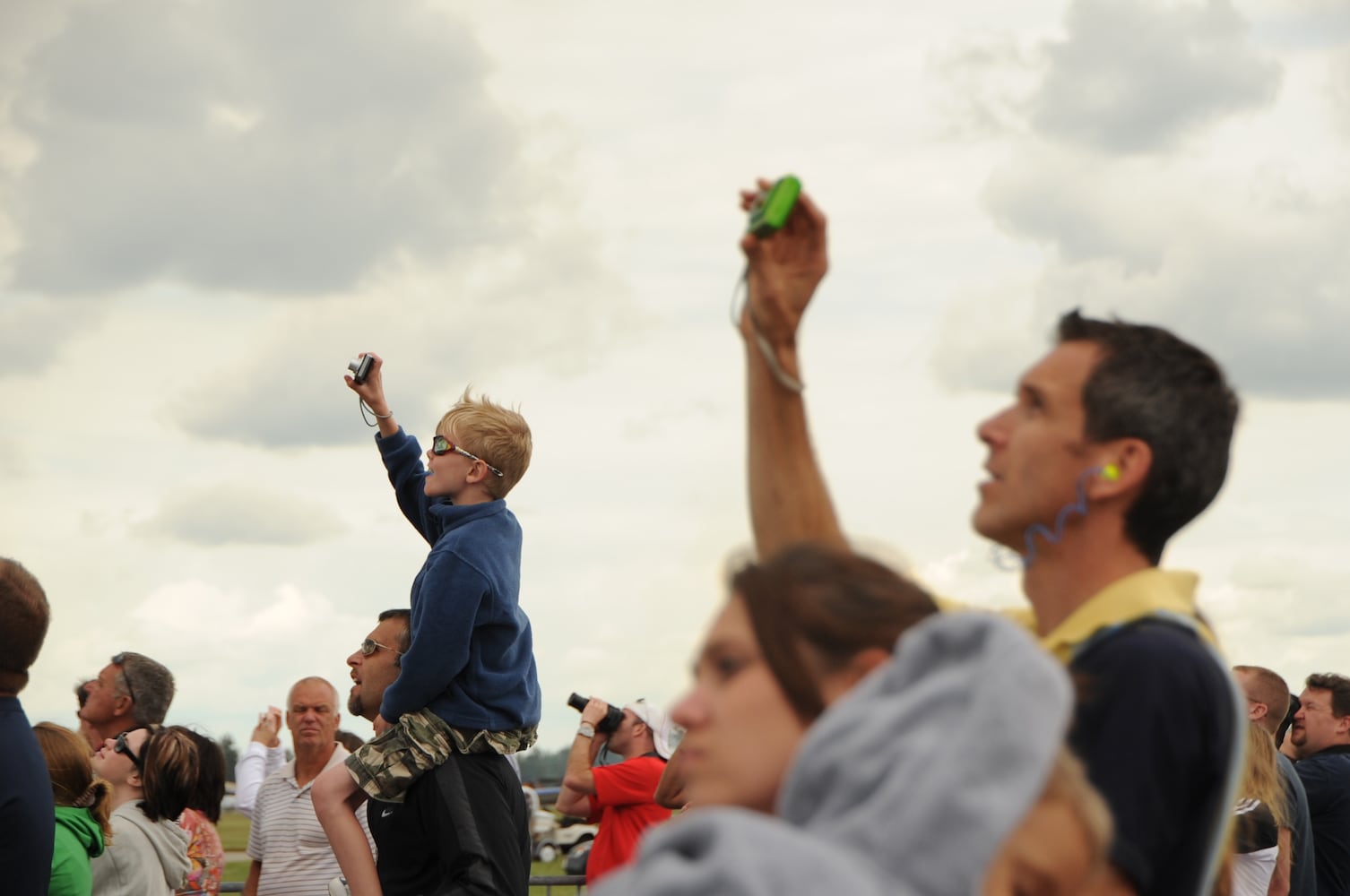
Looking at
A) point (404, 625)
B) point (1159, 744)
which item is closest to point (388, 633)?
point (404, 625)

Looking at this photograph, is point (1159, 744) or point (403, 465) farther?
point (403, 465)

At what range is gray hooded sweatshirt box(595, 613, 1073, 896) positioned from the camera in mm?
1486

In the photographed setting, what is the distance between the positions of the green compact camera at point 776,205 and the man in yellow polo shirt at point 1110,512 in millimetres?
30

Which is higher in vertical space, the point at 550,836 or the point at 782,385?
the point at 550,836

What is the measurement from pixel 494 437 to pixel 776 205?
11.3ft

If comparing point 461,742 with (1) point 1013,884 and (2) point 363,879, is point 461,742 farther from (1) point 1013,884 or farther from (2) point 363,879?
(1) point 1013,884

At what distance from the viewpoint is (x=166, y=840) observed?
22.6ft

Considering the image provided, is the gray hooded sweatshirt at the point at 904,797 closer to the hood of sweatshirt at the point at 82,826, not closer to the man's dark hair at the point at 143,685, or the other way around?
the hood of sweatshirt at the point at 82,826

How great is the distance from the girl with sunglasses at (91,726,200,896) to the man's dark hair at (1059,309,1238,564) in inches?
214

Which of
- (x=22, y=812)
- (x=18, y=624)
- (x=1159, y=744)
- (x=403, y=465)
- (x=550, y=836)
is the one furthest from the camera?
(x=550, y=836)

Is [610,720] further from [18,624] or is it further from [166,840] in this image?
[18,624]

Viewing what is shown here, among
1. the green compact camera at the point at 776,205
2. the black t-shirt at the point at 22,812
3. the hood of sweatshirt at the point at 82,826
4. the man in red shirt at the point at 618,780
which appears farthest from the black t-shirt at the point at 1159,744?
the man in red shirt at the point at 618,780

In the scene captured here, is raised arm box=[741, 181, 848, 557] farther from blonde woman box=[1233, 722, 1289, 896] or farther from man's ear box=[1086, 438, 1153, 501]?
blonde woman box=[1233, 722, 1289, 896]

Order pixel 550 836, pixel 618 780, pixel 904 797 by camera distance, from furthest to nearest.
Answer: pixel 550 836
pixel 618 780
pixel 904 797
